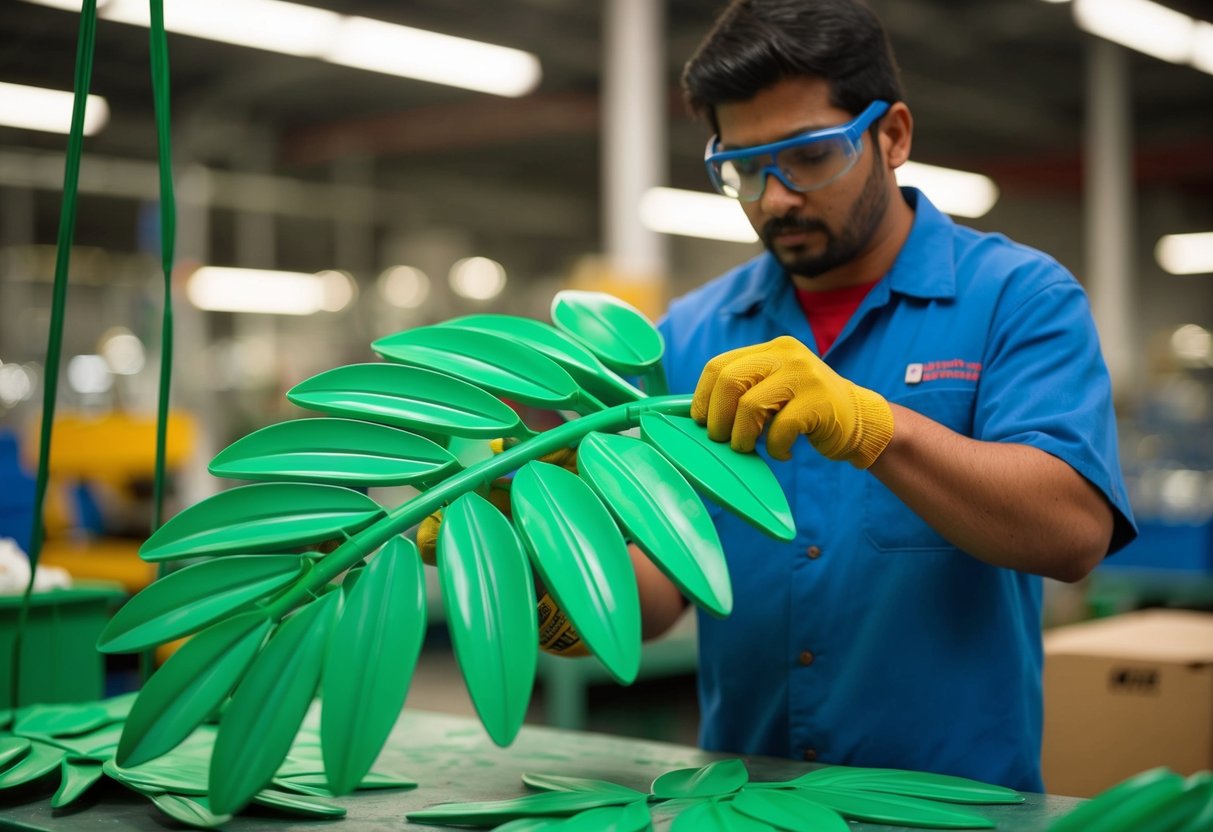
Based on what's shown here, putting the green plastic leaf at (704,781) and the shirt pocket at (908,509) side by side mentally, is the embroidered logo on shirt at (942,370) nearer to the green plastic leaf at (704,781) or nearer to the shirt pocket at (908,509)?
the shirt pocket at (908,509)

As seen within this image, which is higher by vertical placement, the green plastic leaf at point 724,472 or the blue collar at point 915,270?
the blue collar at point 915,270

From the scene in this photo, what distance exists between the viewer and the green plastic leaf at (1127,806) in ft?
2.97

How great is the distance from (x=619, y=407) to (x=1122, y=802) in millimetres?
624

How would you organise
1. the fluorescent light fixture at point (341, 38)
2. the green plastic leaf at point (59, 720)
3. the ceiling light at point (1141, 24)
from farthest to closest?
the ceiling light at point (1141, 24) < the fluorescent light fixture at point (341, 38) < the green plastic leaf at point (59, 720)

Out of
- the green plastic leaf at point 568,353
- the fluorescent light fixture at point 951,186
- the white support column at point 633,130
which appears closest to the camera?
the green plastic leaf at point 568,353

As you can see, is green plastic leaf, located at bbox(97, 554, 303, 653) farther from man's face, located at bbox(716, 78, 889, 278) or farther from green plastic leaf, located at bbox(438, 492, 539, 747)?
man's face, located at bbox(716, 78, 889, 278)

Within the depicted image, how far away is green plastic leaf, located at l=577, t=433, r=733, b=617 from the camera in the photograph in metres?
1.02

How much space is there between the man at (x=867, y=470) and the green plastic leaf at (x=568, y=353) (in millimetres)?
283

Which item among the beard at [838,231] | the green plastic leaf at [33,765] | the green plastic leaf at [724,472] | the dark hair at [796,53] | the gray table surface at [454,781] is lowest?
the gray table surface at [454,781]

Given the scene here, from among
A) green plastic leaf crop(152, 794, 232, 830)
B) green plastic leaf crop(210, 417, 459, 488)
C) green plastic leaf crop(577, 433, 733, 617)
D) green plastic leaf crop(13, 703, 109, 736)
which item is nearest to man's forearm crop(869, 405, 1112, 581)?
green plastic leaf crop(577, 433, 733, 617)

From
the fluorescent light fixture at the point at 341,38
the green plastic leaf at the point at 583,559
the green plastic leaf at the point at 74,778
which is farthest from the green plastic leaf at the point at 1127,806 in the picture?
the fluorescent light fixture at the point at 341,38

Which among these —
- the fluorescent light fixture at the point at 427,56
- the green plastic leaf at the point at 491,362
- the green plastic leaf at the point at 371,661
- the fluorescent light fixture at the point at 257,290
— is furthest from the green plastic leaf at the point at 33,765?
the fluorescent light fixture at the point at 257,290

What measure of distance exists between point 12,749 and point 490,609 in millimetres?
688

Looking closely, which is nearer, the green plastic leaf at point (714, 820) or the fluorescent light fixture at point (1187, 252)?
the green plastic leaf at point (714, 820)
